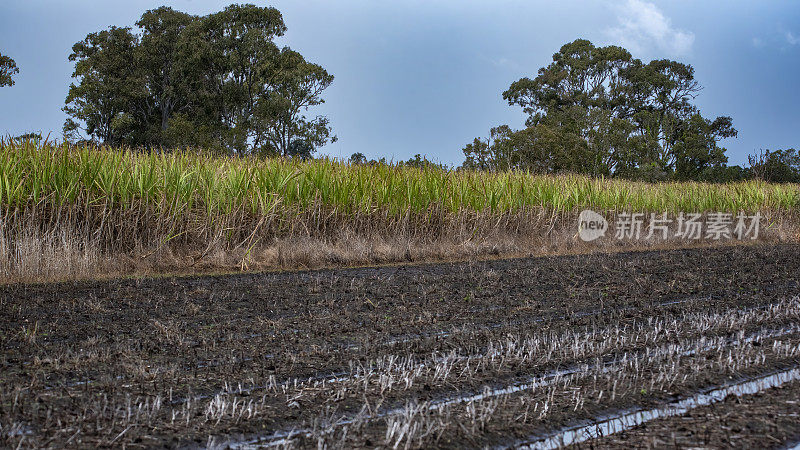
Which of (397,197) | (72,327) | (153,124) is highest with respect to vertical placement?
(153,124)

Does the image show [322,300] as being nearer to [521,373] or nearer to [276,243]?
[521,373]

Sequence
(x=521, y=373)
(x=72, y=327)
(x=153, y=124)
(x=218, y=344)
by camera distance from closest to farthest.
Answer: (x=521, y=373) < (x=218, y=344) < (x=72, y=327) < (x=153, y=124)

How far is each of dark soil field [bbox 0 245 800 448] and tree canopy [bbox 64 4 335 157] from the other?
2295 centimetres

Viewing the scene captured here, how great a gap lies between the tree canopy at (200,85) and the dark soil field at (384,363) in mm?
22945

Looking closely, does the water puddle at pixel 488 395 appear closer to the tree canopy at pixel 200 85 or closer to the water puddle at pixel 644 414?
the water puddle at pixel 644 414

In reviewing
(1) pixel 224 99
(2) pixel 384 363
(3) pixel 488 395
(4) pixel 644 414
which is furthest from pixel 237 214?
(1) pixel 224 99

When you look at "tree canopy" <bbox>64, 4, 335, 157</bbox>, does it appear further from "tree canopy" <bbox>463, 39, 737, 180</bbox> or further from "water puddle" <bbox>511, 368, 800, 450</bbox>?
"water puddle" <bbox>511, 368, 800, 450</bbox>

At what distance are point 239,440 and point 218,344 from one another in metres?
1.71

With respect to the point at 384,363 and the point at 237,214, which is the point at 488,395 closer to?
the point at 384,363

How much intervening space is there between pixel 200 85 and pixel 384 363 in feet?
94.4


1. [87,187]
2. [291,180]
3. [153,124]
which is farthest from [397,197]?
[153,124]

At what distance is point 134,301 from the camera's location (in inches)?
239

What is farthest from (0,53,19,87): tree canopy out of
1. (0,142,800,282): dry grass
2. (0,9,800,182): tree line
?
(0,142,800,282): dry grass

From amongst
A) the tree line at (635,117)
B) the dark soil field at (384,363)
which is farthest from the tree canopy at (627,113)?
the dark soil field at (384,363)
